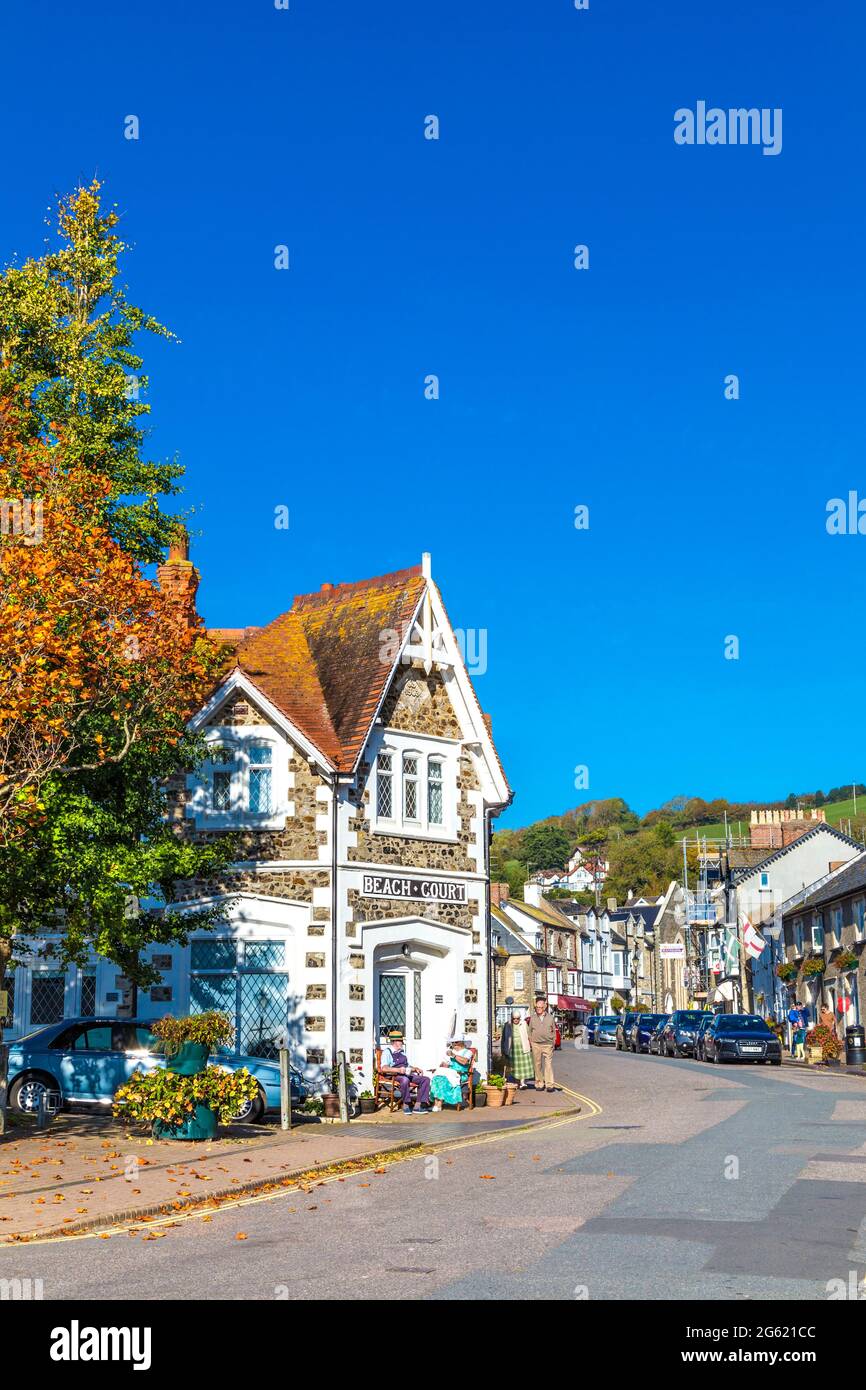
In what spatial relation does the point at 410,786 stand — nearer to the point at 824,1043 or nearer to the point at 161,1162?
the point at 161,1162

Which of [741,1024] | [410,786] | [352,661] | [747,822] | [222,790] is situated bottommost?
[741,1024]

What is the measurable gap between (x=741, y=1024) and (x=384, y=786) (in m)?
20.7

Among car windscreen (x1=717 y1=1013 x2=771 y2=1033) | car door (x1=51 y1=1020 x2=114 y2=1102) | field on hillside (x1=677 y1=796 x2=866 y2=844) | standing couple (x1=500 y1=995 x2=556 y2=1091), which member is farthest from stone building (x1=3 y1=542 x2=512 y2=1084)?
field on hillside (x1=677 y1=796 x2=866 y2=844)

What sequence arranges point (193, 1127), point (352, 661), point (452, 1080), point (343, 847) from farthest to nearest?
point (352, 661) → point (343, 847) → point (452, 1080) → point (193, 1127)

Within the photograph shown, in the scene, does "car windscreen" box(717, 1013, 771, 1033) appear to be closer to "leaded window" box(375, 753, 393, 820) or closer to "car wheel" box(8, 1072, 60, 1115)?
"leaded window" box(375, 753, 393, 820)

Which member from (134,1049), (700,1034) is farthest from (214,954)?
(700,1034)

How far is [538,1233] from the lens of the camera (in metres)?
11.9

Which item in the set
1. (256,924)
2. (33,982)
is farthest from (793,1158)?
(33,982)

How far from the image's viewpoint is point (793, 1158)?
1791 centimetres

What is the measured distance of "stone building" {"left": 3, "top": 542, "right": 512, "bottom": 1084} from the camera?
28.3m

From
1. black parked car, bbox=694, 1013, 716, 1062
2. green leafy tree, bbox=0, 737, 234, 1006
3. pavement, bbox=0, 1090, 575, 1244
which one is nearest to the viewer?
pavement, bbox=0, 1090, 575, 1244

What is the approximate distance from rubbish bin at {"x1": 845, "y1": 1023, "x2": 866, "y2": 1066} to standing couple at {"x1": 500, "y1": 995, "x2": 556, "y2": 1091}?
13.9 metres
